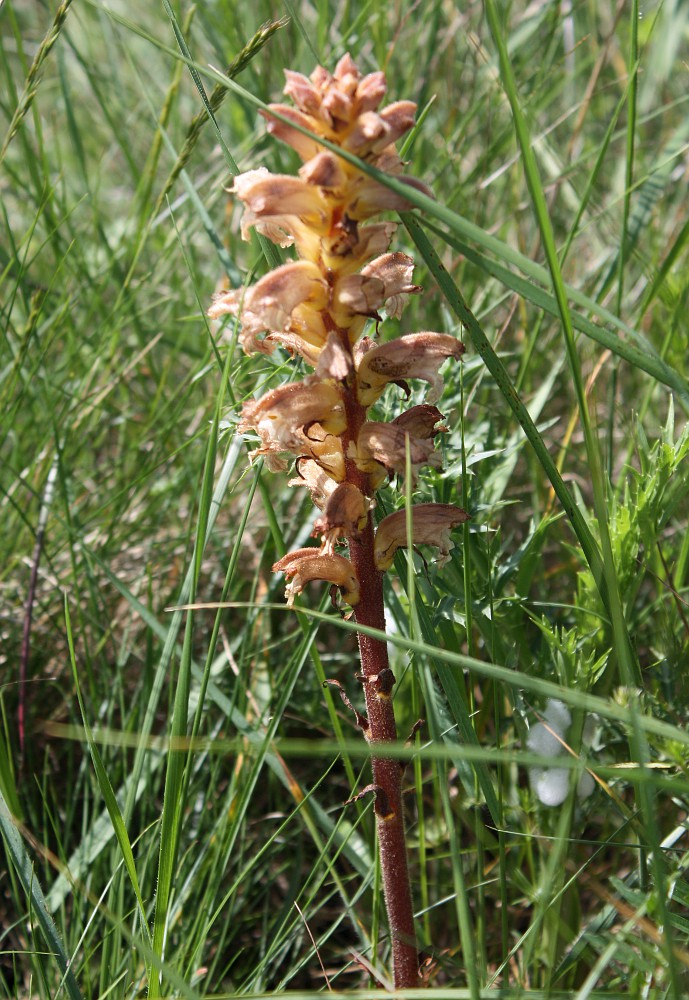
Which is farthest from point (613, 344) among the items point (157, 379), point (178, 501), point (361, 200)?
point (157, 379)

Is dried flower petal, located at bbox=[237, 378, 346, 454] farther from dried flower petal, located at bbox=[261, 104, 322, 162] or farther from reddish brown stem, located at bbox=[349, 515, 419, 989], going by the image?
dried flower petal, located at bbox=[261, 104, 322, 162]

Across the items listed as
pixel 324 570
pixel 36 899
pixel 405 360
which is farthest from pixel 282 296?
pixel 36 899

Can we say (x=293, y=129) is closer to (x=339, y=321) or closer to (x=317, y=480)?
(x=339, y=321)

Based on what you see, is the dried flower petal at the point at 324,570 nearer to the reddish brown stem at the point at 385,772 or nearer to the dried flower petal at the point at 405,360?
the reddish brown stem at the point at 385,772

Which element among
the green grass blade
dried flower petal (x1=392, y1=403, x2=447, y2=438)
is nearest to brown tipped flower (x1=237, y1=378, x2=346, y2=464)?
dried flower petal (x1=392, y1=403, x2=447, y2=438)

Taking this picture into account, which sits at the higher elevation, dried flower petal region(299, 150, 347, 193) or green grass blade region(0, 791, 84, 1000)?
dried flower petal region(299, 150, 347, 193)

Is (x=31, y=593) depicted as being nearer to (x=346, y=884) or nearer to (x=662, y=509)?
(x=346, y=884)

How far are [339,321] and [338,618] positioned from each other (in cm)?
46

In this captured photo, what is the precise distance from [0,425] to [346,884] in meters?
1.46

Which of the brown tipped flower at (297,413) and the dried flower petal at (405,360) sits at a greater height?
the dried flower petal at (405,360)

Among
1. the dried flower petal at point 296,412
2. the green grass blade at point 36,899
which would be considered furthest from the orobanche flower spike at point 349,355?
the green grass blade at point 36,899

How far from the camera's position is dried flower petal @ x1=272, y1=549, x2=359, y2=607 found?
155 centimetres

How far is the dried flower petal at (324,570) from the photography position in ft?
5.10

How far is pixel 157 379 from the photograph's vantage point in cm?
323
